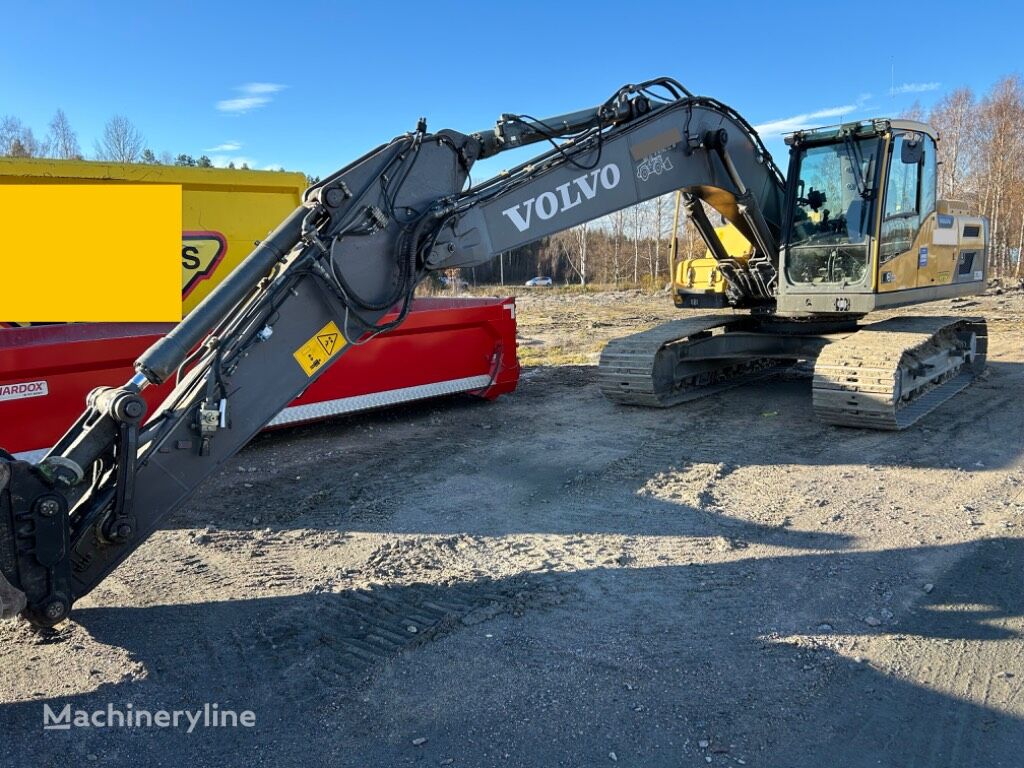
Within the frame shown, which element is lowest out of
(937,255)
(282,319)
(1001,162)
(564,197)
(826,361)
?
(826,361)

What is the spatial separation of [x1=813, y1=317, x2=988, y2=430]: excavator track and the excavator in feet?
Answer: 0.07

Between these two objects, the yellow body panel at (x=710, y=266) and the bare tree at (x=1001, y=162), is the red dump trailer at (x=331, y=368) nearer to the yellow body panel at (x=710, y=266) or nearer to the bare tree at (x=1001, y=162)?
the yellow body panel at (x=710, y=266)

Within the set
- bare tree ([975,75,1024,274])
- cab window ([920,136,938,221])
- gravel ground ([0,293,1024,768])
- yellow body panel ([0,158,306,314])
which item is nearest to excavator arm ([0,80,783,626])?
gravel ground ([0,293,1024,768])

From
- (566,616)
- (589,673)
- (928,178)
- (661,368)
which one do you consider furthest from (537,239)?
(928,178)

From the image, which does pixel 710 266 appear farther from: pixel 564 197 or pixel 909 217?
pixel 564 197

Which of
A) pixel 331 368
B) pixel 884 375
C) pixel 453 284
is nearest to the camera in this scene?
pixel 884 375

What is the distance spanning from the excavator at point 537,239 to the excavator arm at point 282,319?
0.01 metres

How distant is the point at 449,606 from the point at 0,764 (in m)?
1.82

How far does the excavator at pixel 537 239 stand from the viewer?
325cm

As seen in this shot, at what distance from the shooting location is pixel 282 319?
377cm
